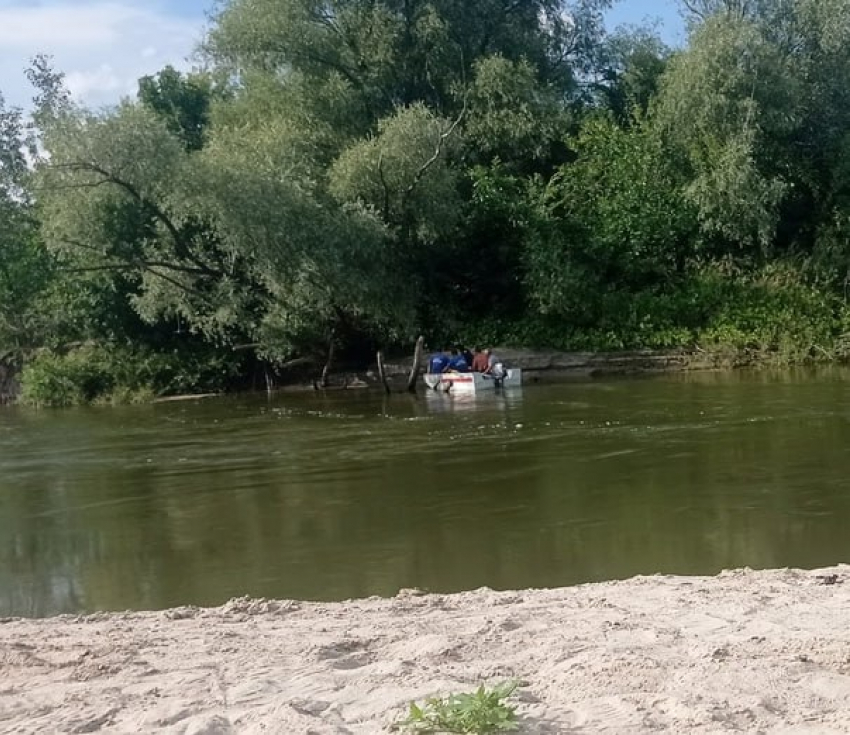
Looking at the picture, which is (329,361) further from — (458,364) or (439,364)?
(458,364)

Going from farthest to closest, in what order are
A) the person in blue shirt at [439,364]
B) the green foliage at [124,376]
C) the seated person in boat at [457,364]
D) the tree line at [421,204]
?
the green foliage at [124,376] → the tree line at [421,204] → the person in blue shirt at [439,364] → the seated person in boat at [457,364]

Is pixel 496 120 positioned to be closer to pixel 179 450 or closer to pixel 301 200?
pixel 301 200

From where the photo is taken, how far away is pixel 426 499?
11.8 metres

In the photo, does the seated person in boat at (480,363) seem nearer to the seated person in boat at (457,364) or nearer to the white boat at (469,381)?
the seated person in boat at (457,364)

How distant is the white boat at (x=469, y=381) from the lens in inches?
936

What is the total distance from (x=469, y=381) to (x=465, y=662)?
1871 centimetres

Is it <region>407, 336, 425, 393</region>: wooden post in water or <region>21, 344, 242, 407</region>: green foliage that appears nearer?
<region>407, 336, 425, 393</region>: wooden post in water

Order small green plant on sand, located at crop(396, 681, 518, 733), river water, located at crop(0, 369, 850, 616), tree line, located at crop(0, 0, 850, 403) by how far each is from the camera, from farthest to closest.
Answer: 1. tree line, located at crop(0, 0, 850, 403)
2. river water, located at crop(0, 369, 850, 616)
3. small green plant on sand, located at crop(396, 681, 518, 733)

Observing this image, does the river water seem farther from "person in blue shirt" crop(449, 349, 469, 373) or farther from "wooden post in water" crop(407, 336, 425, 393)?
"wooden post in water" crop(407, 336, 425, 393)

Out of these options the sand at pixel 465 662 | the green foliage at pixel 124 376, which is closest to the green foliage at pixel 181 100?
the green foliage at pixel 124 376

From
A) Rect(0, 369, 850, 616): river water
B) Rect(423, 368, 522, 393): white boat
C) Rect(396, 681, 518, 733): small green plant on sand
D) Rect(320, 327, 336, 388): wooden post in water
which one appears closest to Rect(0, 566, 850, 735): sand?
Rect(396, 681, 518, 733): small green plant on sand

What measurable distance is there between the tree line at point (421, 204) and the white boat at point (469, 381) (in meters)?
4.28

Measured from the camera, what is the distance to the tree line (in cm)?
2670

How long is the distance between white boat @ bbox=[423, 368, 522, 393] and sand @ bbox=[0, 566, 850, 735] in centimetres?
1669
